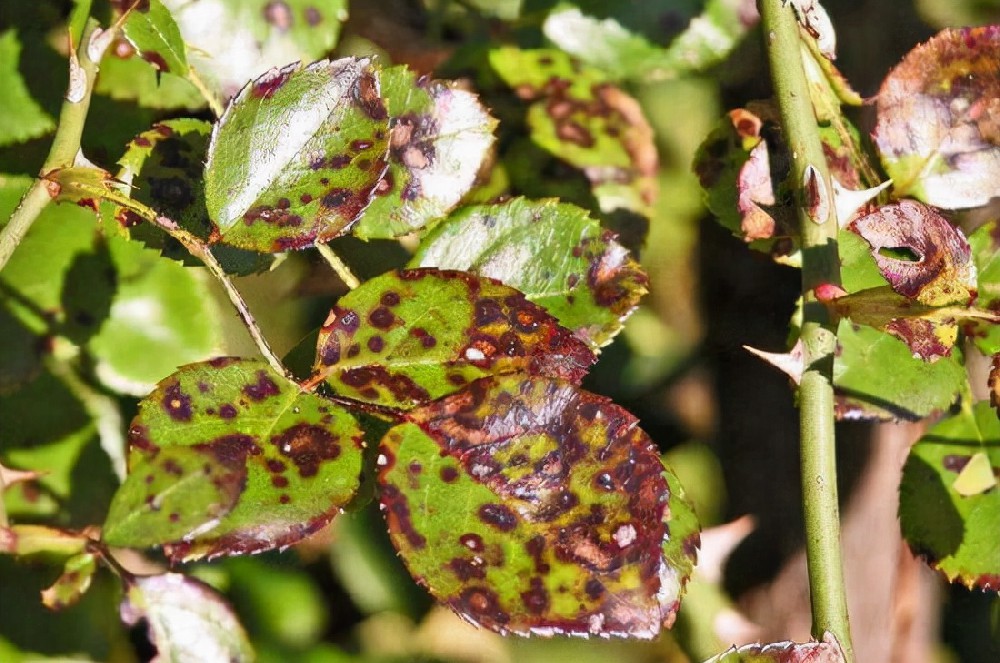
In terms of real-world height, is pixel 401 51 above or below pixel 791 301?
above

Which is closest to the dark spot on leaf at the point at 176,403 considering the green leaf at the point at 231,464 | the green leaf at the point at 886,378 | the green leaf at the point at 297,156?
the green leaf at the point at 231,464

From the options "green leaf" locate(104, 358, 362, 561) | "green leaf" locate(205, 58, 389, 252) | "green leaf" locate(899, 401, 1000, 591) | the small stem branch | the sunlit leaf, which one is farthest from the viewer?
the sunlit leaf

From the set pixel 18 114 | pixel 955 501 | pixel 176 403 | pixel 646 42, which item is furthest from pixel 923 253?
pixel 18 114

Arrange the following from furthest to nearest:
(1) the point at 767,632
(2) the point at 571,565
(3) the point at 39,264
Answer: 1. (1) the point at 767,632
2. (3) the point at 39,264
3. (2) the point at 571,565

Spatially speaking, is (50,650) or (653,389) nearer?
(50,650)

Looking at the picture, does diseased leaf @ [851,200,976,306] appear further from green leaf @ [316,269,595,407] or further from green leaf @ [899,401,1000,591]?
green leaf @ [899,401,1000,591]

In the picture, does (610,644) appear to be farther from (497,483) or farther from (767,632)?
(497,483)

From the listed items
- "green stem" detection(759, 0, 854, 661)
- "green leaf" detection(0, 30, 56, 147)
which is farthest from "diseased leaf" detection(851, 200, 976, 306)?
"green leaf" detection(0, 30, 56, 147)

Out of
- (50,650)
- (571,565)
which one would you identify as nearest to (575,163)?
(571,565)
